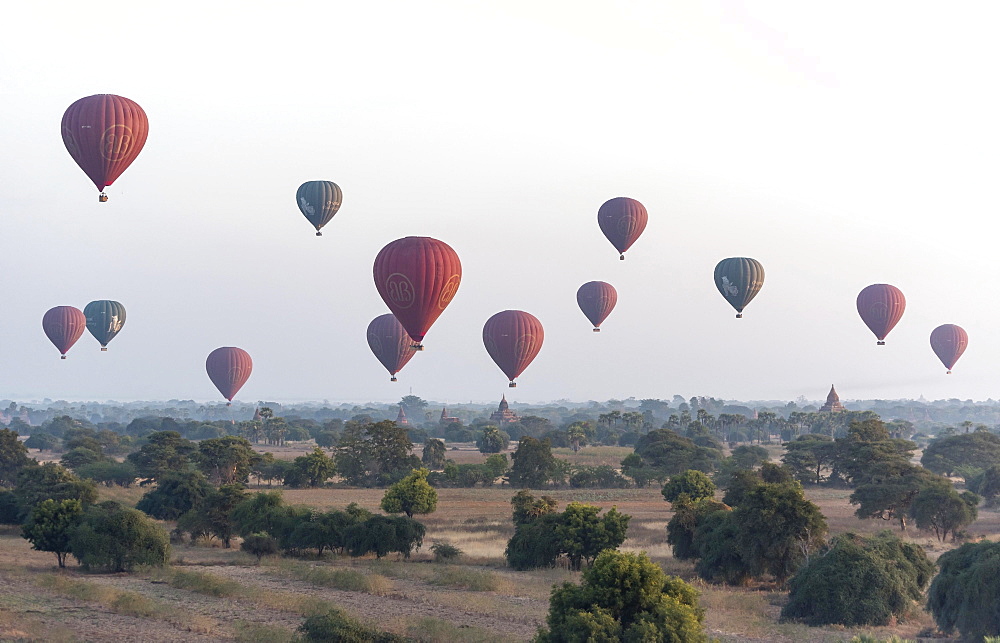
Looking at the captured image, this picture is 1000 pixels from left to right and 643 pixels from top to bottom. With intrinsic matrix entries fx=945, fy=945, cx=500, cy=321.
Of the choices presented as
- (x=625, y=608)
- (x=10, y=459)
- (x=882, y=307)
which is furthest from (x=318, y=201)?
(x=625, y=608)

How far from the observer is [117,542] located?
1890 inches

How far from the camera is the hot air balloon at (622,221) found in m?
→ 102

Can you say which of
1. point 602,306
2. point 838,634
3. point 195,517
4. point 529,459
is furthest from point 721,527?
point 602,306

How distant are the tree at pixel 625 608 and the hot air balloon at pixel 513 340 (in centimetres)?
6494

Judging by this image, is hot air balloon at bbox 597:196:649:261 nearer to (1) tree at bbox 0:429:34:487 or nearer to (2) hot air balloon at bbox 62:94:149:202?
(2) hot air balloon at bbox 62:94:149:202

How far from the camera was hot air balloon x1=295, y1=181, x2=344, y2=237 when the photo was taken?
101688 millimetres

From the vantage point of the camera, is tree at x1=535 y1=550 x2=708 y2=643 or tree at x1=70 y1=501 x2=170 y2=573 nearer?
tree at x1=535 y1=550 x2=708 y2=643

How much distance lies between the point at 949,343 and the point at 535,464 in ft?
323

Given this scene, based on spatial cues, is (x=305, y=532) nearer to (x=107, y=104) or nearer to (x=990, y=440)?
(x=107, y=104)

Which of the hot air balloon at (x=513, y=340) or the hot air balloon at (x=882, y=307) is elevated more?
the hot air balloon at (x=882, y=307)

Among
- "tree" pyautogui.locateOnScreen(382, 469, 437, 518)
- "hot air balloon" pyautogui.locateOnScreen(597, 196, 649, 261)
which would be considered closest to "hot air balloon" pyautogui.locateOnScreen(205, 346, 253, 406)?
"hot air balloon" pyautogui.locateOnScreen(597, 196, 649, 261)

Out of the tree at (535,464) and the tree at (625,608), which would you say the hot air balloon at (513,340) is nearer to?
the tree at (535,464)

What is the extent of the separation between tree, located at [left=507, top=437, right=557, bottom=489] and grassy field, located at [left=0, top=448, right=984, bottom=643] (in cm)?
3792

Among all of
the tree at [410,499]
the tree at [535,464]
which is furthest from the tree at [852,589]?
the tree at [535,464]
